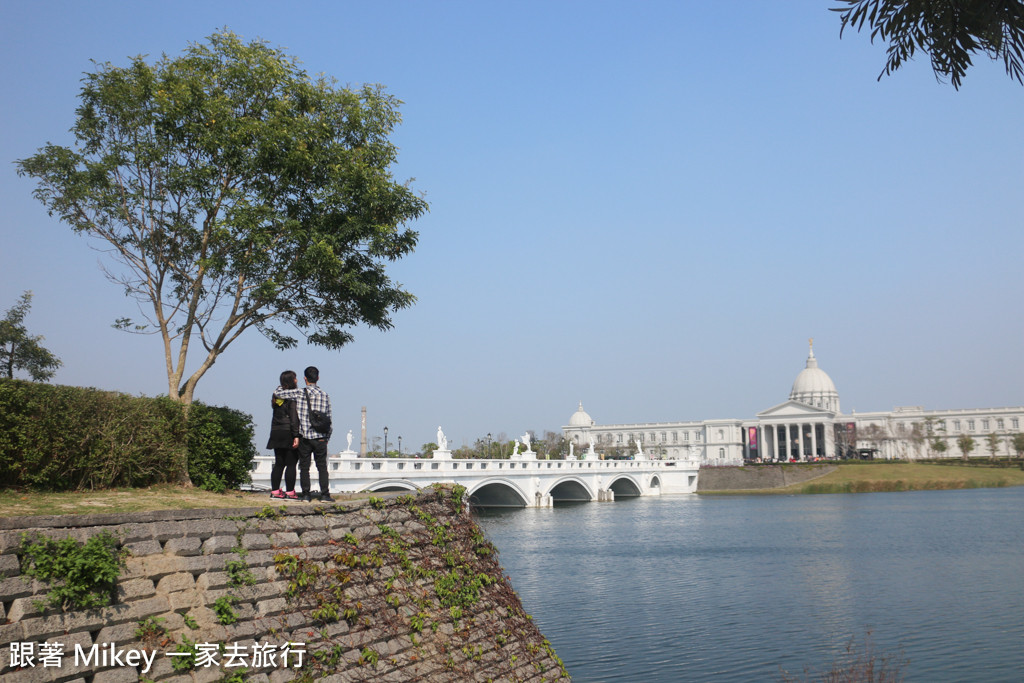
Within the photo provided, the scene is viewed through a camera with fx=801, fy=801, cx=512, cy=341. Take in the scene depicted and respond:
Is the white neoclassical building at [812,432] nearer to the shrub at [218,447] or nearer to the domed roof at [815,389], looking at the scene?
the domed roof at [815,389]

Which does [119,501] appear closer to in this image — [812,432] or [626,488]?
[626,488]

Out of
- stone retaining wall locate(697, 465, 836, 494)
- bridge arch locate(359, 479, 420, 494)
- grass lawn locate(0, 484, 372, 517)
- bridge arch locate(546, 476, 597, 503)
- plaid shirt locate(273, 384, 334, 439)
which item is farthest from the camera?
stone retaining wall locate(697, 465, 836, 494)

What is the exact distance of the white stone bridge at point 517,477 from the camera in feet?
126

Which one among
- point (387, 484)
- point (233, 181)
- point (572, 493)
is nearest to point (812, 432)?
point (572, 493)

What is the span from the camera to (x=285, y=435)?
40.0 feet

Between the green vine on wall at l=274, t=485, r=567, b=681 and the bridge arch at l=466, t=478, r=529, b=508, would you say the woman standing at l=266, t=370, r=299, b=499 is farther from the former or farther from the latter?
the bridge arch at l=466, t=478, r=529, b=508

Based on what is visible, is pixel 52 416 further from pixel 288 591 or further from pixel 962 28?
pixel 962 28

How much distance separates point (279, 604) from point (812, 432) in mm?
158808

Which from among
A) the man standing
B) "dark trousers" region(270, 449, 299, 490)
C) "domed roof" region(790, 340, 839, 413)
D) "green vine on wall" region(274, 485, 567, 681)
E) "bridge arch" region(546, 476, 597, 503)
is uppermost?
"domed roof" region(790, 340, 839, 413)

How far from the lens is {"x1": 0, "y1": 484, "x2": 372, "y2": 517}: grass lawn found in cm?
924

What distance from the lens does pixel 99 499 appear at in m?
10.4

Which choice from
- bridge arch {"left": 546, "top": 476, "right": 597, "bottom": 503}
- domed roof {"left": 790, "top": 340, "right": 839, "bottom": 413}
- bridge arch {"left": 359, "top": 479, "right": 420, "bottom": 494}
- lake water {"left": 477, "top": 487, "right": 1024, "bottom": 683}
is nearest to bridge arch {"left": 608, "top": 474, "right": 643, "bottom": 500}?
bridge arch {"left": 546, "top": 476, "right": 597, "bottom": 503}

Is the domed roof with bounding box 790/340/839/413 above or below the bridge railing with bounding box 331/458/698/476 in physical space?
above

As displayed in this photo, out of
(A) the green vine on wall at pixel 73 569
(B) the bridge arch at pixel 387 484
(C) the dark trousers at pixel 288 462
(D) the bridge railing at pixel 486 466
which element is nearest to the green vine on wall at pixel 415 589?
(C) the dark trousers at pixel 288 462
